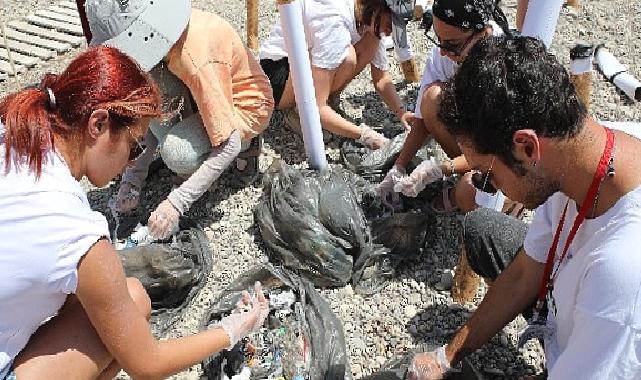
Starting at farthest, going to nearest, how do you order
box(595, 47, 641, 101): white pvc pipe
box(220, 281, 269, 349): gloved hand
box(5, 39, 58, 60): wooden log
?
box(5, 39, 58, 60): wooden log < box(595, 47, 641, 101): white pvc pipe < box(220, 281, 269, 349): gloved hand

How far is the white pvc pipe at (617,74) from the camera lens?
3.14 metres

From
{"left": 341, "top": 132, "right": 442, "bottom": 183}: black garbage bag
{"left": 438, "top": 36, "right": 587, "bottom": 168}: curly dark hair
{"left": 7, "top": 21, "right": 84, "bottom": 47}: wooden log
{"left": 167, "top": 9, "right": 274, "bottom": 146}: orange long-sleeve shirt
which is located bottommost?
{"left": 7, "top": 21, "right": 84, "bottom": 47}: wooden log

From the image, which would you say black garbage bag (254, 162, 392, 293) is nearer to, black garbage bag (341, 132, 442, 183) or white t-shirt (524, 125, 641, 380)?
black garbage bag (341, 132, 442, 183)

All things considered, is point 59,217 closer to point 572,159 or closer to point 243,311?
point 243,311

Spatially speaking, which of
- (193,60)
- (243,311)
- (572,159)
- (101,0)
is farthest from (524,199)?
(101,0)

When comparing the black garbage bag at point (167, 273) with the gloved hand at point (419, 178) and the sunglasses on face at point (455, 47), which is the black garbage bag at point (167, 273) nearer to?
the gloved hand at point (419, 178)

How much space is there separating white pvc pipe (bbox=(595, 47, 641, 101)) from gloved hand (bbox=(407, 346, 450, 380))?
6.54 ft

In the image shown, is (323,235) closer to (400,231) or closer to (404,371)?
(400,231)

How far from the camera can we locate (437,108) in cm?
217

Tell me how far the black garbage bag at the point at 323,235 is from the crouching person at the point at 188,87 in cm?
33

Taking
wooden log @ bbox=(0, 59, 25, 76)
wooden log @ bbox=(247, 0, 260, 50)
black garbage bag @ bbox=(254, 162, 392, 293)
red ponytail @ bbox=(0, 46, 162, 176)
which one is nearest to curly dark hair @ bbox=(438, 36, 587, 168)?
red ponytail @ bbox=(0, 46, 162, 176)

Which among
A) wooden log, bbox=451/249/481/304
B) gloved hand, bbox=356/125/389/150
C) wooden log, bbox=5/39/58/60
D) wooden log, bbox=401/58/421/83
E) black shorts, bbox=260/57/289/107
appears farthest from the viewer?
wooden log, bbox=5/39/58/60

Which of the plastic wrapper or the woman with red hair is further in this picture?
the plastic wrapper

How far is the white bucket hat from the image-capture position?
7.39 ft
